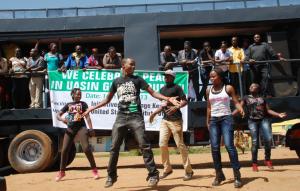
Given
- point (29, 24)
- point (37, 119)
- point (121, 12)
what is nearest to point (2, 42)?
point (29, 24)

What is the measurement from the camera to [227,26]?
37.0 ft

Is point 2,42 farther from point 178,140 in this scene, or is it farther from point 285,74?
point 285,74

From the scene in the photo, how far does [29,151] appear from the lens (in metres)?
10.6

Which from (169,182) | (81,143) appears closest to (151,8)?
(81,143)

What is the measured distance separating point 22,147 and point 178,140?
4.25 meters

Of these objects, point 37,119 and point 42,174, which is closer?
point 42,174

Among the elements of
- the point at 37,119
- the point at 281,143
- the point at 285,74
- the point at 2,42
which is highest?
the point at 2,42

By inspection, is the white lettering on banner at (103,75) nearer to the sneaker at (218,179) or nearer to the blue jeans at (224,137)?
the blue jeans at (224,137)

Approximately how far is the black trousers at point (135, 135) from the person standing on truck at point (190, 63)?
3.54 metres

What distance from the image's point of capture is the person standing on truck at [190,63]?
10.3m

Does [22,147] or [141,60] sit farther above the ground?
[141,60]

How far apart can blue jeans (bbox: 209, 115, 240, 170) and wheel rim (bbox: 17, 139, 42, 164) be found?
15.8 ft

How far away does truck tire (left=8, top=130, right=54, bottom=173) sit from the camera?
1037 cm

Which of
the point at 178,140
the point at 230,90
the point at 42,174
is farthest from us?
the point at 42,174
